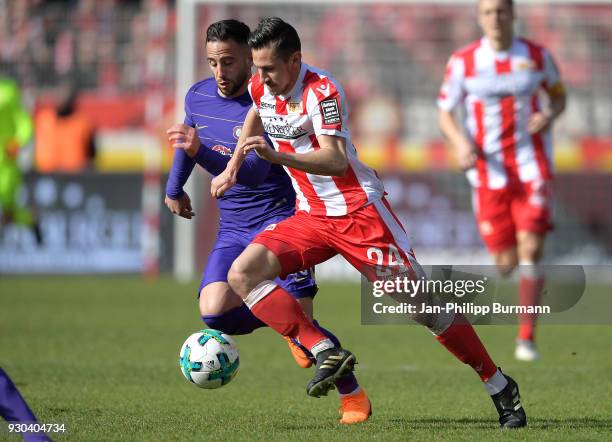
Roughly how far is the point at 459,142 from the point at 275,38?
133 inches

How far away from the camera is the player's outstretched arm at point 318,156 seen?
5.35 m

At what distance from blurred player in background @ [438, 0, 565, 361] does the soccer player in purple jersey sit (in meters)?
2.62

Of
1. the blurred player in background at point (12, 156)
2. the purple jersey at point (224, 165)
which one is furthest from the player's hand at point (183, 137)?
the blurred player in background at point (12, 156)

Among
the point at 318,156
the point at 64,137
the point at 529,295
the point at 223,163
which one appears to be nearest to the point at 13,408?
the point at 318,156

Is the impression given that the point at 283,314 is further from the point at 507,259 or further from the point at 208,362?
the point at 507,259

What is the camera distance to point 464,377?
805cm

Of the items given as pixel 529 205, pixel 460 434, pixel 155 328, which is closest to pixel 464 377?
pixel 529 205

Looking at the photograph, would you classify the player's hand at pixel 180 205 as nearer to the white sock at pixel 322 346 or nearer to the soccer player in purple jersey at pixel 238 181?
the soccer player in purple jersey at pixel 238 181

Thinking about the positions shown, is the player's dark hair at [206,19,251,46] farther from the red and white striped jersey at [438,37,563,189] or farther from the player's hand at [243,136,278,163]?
the red and white striped jersey at [438,37,563,189]

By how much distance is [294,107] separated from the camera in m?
5.79

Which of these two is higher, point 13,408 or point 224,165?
point 224,165

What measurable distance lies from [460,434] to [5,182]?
37.8 ft

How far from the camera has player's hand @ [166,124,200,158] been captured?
20.0ft

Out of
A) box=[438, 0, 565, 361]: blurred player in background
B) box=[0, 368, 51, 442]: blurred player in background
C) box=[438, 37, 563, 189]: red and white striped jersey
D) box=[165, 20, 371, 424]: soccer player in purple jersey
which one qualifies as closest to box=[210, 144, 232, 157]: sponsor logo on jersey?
box=[165, 20, 371, 424]: soccer player in purple jersey
